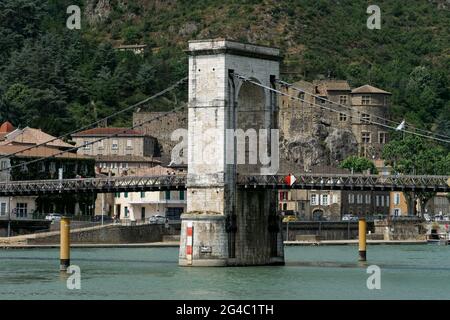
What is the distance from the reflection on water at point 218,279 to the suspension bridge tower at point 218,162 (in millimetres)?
1551

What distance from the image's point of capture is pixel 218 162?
96.9 meters

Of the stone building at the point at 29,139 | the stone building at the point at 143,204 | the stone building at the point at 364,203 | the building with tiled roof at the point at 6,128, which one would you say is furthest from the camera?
the stone building at the point at 364,203

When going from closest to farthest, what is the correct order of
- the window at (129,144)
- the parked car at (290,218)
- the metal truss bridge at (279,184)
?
1. the metal truss bridge at (279,184)
2. the parked car at (290,218)
3. the window at (129,144)

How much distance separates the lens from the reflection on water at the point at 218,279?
8138 centimetres

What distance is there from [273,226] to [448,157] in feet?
273

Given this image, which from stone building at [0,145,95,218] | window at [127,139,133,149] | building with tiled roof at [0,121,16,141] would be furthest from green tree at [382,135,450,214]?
building with tiled roof at [0,121,16,141]

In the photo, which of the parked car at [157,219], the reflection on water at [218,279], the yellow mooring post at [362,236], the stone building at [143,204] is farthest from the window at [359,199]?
the yellow mooring post at [362,236]

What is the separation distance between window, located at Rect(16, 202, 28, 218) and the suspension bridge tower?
5276 cm

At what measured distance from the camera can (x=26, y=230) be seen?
141m

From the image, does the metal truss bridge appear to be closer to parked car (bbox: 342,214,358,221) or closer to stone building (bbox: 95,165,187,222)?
stone building (bbox: 95,165,187,222)

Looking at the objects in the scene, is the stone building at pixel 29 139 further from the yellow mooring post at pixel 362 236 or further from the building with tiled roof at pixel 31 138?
the yellow mooring post at pixel 362 236

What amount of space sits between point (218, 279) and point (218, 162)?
10104mm
